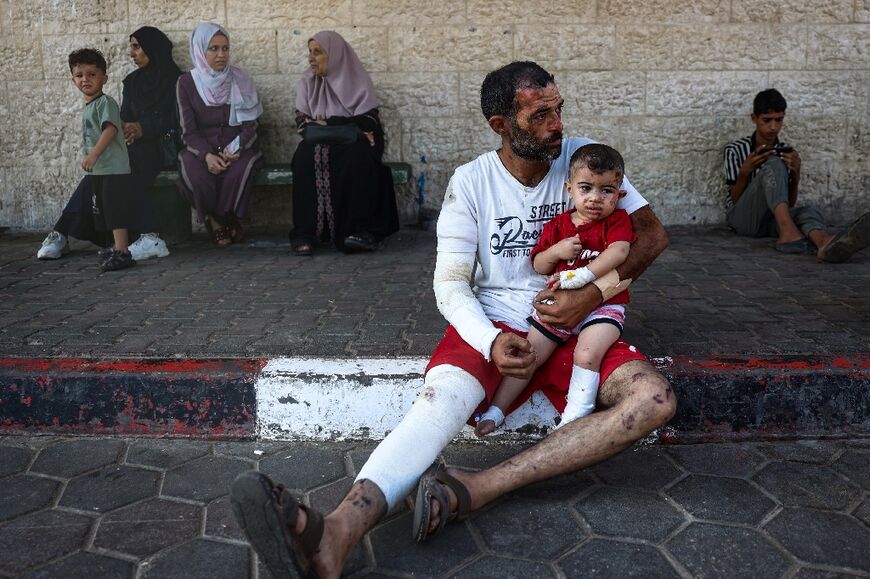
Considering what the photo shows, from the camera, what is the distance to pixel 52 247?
627 cm

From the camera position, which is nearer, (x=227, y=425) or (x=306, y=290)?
(x=227, y=425)

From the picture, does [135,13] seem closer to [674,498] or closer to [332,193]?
[332,193]

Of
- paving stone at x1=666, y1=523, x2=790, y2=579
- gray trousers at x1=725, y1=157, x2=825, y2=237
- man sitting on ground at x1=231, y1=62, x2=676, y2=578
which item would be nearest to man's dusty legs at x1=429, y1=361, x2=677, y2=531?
man sitting on ground at x1=231, y1=62, x2=676, y2=578

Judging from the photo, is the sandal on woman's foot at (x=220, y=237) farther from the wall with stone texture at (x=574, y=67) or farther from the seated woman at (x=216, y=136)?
the wall with stone texture at (x=574, y=67)

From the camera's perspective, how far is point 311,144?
21.9 ft

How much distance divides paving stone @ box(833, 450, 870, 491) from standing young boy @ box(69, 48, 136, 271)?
15.6 feet

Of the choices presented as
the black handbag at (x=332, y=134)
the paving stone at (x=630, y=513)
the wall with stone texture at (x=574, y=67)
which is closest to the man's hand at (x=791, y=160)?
the wall with stone texture at (x=574, y=67)

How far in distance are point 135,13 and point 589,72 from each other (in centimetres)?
409

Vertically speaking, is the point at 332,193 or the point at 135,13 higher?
the point at 135,13

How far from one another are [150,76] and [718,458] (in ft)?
19.6

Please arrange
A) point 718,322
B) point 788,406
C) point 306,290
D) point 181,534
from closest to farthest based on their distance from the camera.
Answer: point 181,534
point 788,406
point 718,322
point 306,290

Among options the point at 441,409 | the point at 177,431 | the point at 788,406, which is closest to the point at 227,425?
the point at 177,431

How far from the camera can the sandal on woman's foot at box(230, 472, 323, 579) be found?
2.04m

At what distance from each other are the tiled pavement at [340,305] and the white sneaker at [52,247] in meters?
0.16
